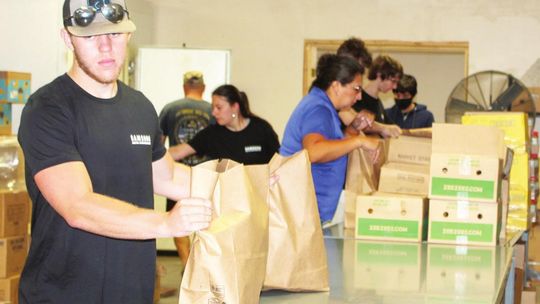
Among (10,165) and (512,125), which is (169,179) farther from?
(512,125)

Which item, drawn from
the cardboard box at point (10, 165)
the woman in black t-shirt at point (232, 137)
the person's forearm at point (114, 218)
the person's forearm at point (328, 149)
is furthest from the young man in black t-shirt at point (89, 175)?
the woman in black t-shirt at point (232, 137)

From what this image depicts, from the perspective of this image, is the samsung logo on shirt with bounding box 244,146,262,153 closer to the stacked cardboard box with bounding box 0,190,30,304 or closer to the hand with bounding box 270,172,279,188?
the stacked cardboard box with bounding box 0,190,30,304

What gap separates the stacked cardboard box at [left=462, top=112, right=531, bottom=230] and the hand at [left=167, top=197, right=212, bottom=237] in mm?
3026

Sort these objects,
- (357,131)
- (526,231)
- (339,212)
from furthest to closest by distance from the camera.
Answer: (526,231), (357,131), (339,212)

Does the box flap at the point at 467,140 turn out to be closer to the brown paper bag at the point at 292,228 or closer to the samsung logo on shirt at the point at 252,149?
the brown paper bag at the point at 292,228

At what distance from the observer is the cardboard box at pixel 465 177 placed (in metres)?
3.45

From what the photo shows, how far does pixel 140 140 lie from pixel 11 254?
2.72 metres

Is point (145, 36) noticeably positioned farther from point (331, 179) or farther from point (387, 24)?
point (331, 179)

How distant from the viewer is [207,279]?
1.74 meters

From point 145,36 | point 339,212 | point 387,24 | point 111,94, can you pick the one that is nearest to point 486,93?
point 387,24

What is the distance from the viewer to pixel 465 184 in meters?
3.48

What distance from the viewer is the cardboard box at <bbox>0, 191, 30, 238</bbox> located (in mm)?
4414

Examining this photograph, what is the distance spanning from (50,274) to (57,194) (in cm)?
23

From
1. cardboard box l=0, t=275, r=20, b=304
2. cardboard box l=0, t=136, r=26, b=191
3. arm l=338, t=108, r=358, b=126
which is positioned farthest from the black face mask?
cardboard box l=0, t=275, r=20, b=304
